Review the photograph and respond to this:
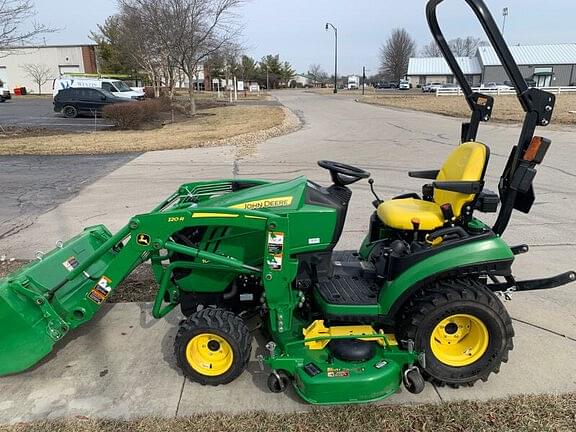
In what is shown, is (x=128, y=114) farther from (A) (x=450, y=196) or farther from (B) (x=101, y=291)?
(A) (x=450, y=196)

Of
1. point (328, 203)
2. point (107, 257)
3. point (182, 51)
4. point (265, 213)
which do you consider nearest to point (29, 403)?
point (107, 257)

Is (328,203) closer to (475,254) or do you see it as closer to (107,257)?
(475,254)

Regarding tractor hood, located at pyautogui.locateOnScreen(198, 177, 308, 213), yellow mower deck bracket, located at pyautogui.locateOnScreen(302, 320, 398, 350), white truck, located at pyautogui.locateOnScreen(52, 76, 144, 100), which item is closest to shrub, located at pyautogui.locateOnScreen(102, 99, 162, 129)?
white truck, located at pyautogui.locateOnScreen(52, 76, 144, 100)

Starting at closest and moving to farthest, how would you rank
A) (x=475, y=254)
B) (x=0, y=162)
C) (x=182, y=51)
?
1. (x=475, y=254)
2. (x=0, y=162)
3. (x=182, y=51)

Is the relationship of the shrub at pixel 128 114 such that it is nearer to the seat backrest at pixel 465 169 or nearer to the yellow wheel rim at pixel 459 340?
the seat backrest at pixel 465 169

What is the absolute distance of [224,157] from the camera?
11.3 meters

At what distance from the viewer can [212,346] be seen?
294cm

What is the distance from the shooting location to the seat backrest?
2.97 m

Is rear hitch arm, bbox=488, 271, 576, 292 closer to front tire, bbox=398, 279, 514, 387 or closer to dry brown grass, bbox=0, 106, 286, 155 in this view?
front tire, bbox=398, 279, 514, 387

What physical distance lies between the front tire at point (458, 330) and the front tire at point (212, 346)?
1.00m

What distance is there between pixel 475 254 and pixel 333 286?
892mm

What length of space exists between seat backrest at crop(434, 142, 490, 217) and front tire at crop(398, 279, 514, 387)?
52 cm

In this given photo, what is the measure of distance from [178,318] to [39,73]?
60.4m

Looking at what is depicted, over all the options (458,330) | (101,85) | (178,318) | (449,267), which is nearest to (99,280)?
(178,318)
